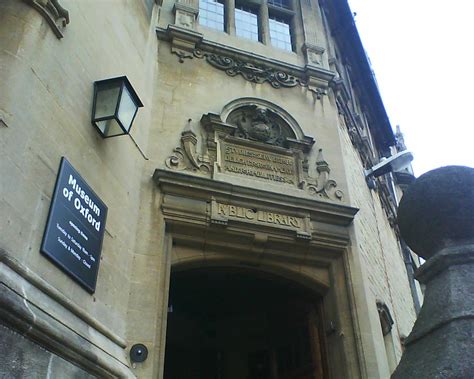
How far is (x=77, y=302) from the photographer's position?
4414 mm

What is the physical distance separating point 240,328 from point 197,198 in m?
3.78

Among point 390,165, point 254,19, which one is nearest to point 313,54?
point 254,19

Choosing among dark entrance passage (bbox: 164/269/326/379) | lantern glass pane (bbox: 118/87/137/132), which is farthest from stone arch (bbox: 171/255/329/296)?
lantern glass pane (bbox: 118/87/137/132)

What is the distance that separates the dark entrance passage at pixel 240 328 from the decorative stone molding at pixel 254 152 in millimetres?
1542

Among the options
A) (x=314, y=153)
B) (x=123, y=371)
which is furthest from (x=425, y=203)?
(x=314, y=153)

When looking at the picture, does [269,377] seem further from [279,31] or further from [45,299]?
[279,31]

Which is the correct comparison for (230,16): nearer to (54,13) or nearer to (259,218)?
(259,218)

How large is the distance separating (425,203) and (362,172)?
7329 mm

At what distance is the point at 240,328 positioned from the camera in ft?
30.8

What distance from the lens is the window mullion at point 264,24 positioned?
9324mm

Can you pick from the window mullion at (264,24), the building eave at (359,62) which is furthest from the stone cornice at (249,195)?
the building eave at (359,62)

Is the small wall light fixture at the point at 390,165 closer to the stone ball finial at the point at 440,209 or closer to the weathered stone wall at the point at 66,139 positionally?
the weathered stone wall at the point at 66,139

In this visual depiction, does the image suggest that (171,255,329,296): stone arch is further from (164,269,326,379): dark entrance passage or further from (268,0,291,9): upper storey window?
(268,0,291,9): upper storey window

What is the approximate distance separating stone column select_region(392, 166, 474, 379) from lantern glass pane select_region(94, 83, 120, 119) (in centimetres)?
321
